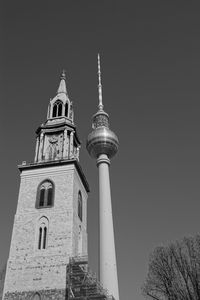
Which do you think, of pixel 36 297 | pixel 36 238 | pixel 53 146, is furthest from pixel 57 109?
pixel 36 297

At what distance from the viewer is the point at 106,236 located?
1283 inches

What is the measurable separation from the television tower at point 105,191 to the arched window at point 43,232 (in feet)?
18.9

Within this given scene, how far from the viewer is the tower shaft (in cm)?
2992

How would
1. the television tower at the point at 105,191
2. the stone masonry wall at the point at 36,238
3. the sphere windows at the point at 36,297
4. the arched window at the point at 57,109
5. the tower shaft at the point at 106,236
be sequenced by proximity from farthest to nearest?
the arched window at the point at 57,109
the stone masonry wall at the point at 36,238
the sphere windows at the point at 36,297
the television tower at the point at 105,191
the tower shaft at the point at 106,236

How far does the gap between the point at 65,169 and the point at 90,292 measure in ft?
45.8

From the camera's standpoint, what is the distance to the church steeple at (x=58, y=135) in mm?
42406

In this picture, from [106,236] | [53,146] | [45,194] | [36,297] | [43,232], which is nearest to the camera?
[36,297]

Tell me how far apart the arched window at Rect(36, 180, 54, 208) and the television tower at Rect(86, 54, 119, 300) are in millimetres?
5649

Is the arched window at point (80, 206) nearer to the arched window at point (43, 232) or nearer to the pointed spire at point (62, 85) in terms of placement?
the arched window at point (43, 232)

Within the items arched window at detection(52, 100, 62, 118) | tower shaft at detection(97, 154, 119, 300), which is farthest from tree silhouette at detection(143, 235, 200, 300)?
arched window at detection(52, 100, 62, 118)

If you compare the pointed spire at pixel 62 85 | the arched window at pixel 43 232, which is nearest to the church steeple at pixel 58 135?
the pointed spire at pixel 62 85

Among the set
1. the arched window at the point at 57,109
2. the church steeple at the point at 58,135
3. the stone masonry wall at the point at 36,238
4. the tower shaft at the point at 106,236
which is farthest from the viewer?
the arched window at the point at 57,109

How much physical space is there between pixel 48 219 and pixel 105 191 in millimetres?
6523

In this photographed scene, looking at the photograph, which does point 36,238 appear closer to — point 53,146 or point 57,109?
point 53,146
